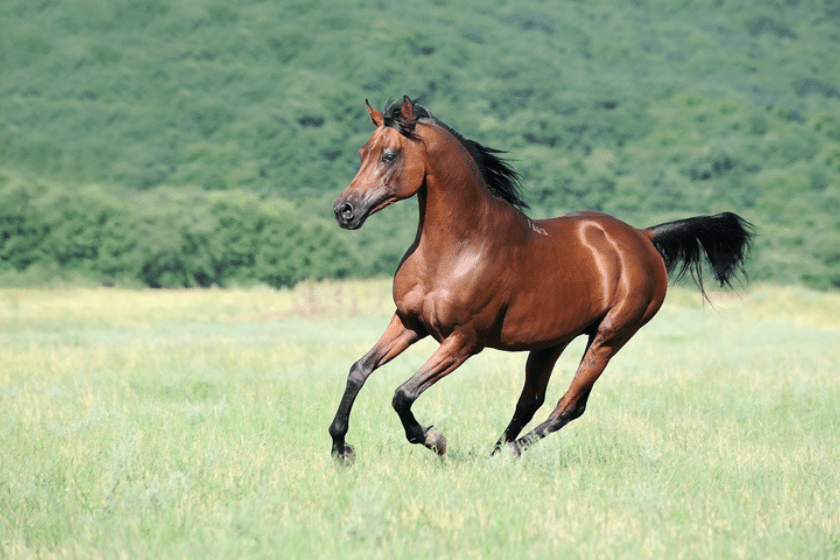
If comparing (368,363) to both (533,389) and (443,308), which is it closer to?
(443,308)

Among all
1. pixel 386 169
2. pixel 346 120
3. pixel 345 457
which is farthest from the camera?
pixel 346 120

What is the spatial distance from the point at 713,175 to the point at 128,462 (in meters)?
84.9

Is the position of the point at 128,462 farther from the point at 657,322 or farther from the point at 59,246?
the point at 59,246

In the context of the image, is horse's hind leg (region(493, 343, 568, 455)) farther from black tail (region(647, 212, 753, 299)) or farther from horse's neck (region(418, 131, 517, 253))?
black tail (region(647, 212, 753, 299))

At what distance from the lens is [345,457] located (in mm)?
5727

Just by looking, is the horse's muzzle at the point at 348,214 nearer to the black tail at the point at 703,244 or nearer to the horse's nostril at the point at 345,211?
the horse's nostril at the point at 345,211

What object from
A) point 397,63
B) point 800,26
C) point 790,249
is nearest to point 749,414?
point 790,249

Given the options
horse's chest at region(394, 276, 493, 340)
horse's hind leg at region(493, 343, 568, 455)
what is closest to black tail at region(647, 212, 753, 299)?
horse's hind leg at region(493, 343, 568, 455)

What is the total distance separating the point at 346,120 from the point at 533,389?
284 feet

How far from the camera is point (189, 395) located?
9492 mm

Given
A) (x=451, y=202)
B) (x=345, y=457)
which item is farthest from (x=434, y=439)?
(x=451, y=202)

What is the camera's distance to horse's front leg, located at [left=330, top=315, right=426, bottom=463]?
5555 mm

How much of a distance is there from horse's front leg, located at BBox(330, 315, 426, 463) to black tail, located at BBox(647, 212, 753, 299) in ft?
10.1

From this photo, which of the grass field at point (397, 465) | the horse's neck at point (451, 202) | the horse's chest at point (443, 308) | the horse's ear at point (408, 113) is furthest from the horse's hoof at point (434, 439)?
the horse's ear at point (408, 113)
